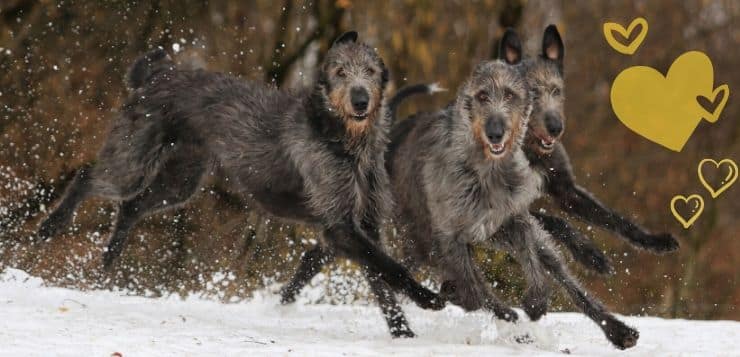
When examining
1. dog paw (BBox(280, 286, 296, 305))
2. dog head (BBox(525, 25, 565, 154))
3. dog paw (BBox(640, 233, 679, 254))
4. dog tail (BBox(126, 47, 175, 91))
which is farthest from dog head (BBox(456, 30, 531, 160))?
dog tail (BBox(126, 47, 175, 91))

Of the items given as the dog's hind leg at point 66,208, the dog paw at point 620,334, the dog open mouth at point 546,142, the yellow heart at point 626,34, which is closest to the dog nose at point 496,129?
the dog open mouth at point 546,142

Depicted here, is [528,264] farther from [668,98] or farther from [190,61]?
[190,61]

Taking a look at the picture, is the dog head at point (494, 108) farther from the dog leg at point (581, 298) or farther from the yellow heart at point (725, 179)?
the yellow heart at point (725, 179)

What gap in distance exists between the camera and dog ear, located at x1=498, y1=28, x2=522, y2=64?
666 cm

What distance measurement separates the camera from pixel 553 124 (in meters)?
6.48

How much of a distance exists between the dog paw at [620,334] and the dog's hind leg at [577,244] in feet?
3.03

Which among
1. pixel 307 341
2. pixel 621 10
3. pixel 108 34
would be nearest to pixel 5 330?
pixel 307 341

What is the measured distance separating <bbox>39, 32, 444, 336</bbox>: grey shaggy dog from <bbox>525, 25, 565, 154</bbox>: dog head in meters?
0.78

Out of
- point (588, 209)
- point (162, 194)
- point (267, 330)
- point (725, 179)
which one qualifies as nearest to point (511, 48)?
point (588, 209)

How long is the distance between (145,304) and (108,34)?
301 cm

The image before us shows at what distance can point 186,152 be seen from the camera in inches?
288

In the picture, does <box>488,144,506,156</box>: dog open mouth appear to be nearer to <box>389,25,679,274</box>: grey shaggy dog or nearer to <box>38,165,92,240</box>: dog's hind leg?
<box>389,25,679,274</box>: grey shaggy dog

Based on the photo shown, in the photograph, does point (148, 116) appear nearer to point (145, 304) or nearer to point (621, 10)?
point (145, 304)

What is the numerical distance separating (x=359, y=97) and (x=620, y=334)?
1.70 m
